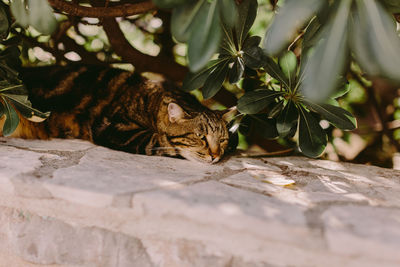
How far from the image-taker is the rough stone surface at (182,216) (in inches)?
30.0

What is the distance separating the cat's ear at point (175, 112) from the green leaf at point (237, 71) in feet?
1.31

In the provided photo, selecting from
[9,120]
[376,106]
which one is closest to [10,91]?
[9,120]

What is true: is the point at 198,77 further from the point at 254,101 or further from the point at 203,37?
the point at 203,37

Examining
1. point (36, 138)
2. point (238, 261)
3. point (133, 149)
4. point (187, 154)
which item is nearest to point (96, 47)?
point (36, 138)

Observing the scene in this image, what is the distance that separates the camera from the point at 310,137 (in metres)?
1.26

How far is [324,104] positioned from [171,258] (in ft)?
2.64

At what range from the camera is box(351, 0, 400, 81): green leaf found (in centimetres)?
67

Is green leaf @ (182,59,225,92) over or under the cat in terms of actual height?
over

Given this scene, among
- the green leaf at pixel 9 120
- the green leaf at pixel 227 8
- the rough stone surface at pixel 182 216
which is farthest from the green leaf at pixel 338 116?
the green leaf at pixel 9 120

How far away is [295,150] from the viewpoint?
1.75 metres

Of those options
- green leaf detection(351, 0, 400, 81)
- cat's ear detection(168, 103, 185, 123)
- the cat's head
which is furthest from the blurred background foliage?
cat's ear detection(168, 103, 185, 123)

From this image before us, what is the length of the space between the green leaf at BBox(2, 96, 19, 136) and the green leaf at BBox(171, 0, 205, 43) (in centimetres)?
88

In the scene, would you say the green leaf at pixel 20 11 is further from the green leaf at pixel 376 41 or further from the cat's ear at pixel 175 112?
the green leaf at pixel 376 41

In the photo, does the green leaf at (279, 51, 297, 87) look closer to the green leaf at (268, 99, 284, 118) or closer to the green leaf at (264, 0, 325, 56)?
the green leaf at (268, 99, 284, 118)
